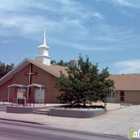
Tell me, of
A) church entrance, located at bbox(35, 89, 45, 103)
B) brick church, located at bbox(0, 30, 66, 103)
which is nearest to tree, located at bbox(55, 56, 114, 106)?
brick church, located at bbox(0, 30, 66, 103)

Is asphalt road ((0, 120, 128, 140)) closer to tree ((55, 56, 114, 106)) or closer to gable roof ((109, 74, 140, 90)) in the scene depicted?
tree ((55, 56, 114, 106))

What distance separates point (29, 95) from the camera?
120 ft

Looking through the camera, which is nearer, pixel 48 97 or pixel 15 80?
pixel 48 97

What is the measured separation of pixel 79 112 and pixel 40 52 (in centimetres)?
2103

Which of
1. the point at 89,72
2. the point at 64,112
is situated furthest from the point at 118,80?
the point at 64,112

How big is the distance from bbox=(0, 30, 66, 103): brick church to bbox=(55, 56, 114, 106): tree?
10.5 meters

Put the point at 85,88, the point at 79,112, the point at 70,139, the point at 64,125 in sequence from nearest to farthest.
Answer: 1. the point at 70,139
2. the point at 64,125
3. the point at 79,112
4. the point at 85,88

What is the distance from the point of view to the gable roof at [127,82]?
1501 inches

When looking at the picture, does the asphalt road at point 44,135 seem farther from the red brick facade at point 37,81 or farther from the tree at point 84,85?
the red brick facade at point 37,81

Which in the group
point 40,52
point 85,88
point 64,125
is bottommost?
point 64,125

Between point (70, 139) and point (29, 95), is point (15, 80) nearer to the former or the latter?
point (29, 95)

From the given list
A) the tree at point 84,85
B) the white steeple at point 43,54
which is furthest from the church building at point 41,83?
the tree at point 84,85

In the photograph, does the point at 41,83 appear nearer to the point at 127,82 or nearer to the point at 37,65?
the point at 37,65

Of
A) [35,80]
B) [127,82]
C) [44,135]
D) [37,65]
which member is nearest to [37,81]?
[35,80]
